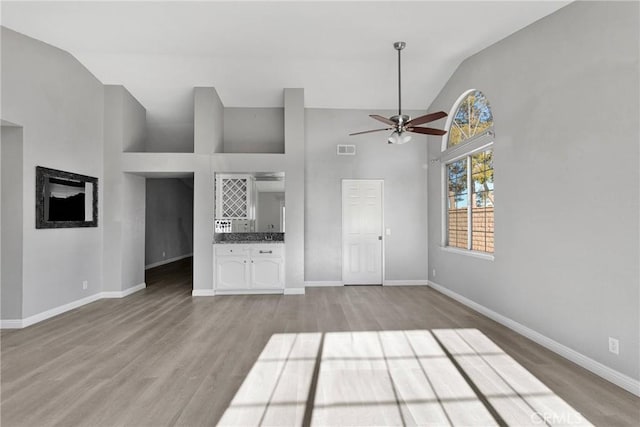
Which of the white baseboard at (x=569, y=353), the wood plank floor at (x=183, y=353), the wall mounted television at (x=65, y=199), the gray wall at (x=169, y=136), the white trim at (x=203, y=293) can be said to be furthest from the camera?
the gray wall at (x=169, y=136)

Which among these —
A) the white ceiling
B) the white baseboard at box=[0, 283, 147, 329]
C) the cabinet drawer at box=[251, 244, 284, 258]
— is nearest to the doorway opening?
the white baseboard at box=[0, 283, 147, 329]

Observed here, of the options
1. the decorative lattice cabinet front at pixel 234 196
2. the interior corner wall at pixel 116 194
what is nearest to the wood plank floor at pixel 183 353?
the interior corner wall at pixel 116 194

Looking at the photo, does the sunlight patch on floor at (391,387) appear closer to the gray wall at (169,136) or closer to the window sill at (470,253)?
the window sill at (470,253)

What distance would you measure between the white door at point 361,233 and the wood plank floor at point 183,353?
826 mm

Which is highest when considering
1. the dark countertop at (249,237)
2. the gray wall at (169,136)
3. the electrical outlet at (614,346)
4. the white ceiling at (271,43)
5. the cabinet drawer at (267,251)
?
the white ceiling at (271,43)

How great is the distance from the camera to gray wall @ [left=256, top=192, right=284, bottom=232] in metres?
5.81

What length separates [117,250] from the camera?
5355 millimetres

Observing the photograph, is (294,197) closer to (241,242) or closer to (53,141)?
(241,242)

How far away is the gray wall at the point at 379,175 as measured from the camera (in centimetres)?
629

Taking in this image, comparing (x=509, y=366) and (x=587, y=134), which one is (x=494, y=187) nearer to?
(x=587, y=134)

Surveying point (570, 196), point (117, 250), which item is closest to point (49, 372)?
point (117, 250)

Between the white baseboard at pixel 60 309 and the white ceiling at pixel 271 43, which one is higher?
the white ceiling at pixel 271 43

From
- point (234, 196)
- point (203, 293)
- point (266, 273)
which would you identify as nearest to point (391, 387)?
point (266, 273)

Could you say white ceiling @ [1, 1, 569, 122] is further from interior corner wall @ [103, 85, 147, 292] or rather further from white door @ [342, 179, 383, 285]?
white door @ [342, 179, 383, 285]
